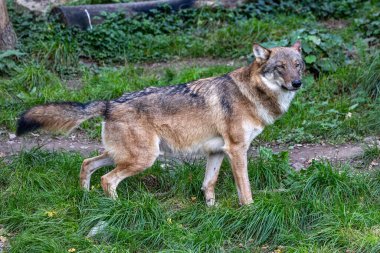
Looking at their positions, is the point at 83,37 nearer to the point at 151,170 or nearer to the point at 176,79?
the point at 176,79

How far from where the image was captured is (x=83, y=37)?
12078mm

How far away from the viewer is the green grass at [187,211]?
667 centimetres

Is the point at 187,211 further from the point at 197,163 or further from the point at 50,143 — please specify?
the point at 50,143

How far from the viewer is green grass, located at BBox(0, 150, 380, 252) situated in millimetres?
6668

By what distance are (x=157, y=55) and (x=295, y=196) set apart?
17.3 ft

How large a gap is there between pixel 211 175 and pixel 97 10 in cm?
572

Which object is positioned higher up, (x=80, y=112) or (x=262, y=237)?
(x=80, y=112)

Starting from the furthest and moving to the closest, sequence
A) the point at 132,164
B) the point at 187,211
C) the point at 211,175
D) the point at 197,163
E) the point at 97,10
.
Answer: the point at 97,10 → the point at 197,163 → the point at 211,175 → the point at 132,164 → the point at 187,211

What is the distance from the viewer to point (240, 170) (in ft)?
24.7

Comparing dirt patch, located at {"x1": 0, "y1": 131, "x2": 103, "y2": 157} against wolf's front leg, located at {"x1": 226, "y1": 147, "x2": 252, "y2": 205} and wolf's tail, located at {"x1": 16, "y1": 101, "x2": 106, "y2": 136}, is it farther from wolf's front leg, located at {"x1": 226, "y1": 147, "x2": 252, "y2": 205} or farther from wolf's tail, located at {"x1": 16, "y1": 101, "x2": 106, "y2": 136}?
wolf's front leg, located at {"x1": 226, "y1": 147, "x2": 252, "y2": 205}

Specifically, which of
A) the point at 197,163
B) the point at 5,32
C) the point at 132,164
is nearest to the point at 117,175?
the point at 132,164

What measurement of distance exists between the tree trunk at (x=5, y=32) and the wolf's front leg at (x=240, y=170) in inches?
201

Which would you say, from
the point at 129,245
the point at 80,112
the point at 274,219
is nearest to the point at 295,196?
the point at 274,219

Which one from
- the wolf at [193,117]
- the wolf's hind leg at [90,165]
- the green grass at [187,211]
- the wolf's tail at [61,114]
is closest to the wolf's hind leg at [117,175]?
the wolf at [193,117]
